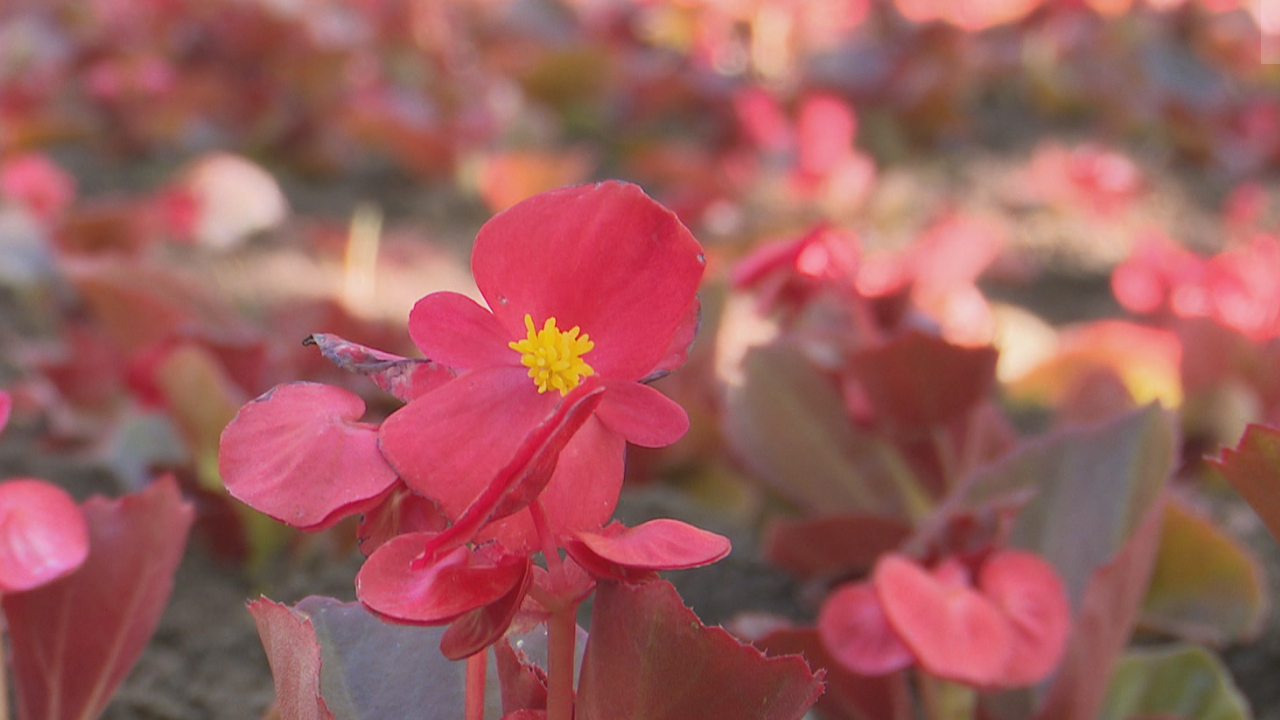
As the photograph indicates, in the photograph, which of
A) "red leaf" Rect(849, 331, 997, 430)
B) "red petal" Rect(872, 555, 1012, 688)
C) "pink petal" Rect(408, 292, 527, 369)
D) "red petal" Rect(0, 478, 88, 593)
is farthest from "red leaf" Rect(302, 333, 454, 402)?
"red leaf" Rect(849, 331, 997, 430)

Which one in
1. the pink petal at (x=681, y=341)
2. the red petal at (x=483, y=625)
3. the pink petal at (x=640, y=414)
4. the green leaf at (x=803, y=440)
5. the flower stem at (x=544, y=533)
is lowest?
the green leaf at (x=803, y=440)

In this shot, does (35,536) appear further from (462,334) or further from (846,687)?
(846,687)

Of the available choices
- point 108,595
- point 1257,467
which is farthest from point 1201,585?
point 108,595

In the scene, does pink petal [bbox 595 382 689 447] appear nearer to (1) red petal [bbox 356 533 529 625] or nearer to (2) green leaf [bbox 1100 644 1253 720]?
(1) red petal [bbox 356 533 529 625]

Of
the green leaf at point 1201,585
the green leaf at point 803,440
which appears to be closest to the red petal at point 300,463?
the green leaf at point 803,440

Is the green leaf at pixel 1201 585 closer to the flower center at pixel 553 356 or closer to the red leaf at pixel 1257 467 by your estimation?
the red leaf at pixel 1257 467
